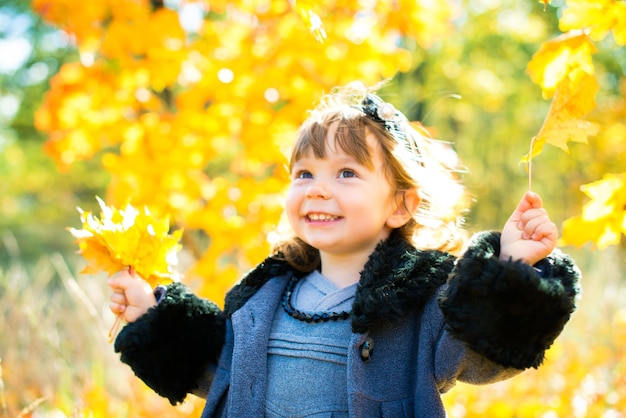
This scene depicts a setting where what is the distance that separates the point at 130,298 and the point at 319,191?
0.59 m

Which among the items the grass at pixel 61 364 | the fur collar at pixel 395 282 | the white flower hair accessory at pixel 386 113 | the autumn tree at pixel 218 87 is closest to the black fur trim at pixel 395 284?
the fur collar at pixel 395 282

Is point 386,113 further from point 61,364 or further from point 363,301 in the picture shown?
point 61,364

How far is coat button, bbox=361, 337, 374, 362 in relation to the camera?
1.43 m

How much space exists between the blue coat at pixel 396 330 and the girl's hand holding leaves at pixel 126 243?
0.37 feet

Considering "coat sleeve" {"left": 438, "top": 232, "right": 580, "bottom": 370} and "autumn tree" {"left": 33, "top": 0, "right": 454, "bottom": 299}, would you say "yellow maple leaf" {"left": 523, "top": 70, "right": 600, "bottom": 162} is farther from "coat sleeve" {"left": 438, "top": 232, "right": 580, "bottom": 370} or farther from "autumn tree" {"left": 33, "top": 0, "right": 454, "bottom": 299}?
"autumn tree" {"left": 33, "top": 0, "right": 454, "bottom": 299}

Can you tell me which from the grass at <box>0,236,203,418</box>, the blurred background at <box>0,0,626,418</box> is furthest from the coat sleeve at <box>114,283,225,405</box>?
the grass at <box>0,236,203,418</box>

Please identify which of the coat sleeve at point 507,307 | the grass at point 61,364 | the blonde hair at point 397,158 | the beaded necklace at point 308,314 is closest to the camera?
the coat sleeve at point 507,307

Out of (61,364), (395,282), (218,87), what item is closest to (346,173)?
(395,282)

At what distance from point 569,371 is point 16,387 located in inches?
116

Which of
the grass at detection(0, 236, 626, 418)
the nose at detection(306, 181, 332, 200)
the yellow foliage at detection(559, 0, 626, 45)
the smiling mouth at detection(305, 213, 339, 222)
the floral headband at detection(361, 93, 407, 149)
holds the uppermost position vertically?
the yellow foliage at detection(559, 0, 626, 45)

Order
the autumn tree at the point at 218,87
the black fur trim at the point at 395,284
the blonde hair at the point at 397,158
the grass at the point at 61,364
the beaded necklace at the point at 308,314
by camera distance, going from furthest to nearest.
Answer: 1. the grass at the point at 61,364
2. the autumn tree at the point at 218,87
3. the blonde hair at the point at 397,158
4. the beaded necklace at the point at 308,314
5. the black fur trim at the point at 395,284

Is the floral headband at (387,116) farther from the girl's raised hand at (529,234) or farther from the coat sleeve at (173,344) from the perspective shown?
the coat sleeve at (173,344)

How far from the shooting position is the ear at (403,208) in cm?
169

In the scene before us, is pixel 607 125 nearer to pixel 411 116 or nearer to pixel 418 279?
pixel 411 116
